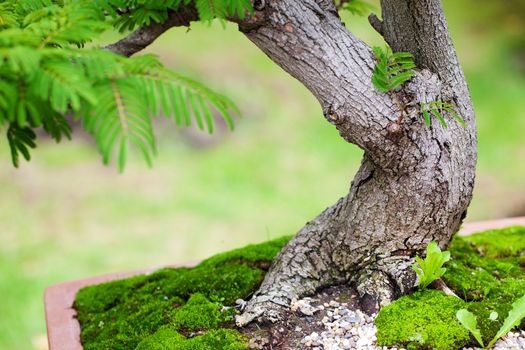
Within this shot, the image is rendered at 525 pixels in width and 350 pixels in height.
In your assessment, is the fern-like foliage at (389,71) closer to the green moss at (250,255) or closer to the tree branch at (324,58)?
the tree branch at (324,58)

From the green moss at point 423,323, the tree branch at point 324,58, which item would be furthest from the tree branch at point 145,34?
the green moss at point 423,323

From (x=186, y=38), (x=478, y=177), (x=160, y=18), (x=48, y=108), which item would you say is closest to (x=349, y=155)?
(x=478, y=177)

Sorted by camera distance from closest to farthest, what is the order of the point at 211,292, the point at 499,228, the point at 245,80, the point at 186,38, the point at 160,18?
the point at 160,18
the point at 211,292
the point at 499,228
the point at 245,80
the point at 186,38

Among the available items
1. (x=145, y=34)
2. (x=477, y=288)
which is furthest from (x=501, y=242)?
(x=145, y=34)

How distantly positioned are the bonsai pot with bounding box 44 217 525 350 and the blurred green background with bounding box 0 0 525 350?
4.14ft

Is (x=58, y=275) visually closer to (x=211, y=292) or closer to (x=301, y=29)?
(x=211, y=292)

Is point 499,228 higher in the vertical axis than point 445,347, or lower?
higher

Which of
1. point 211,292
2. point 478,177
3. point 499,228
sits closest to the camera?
point 211,292

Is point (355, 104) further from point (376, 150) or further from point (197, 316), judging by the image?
point (197, 316)

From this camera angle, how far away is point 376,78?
1.58 metres

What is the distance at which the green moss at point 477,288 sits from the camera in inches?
62.0

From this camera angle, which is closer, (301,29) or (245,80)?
(301,29)

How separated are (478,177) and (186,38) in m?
2.51

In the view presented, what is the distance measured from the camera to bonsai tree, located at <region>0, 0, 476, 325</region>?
1192 millimetres
